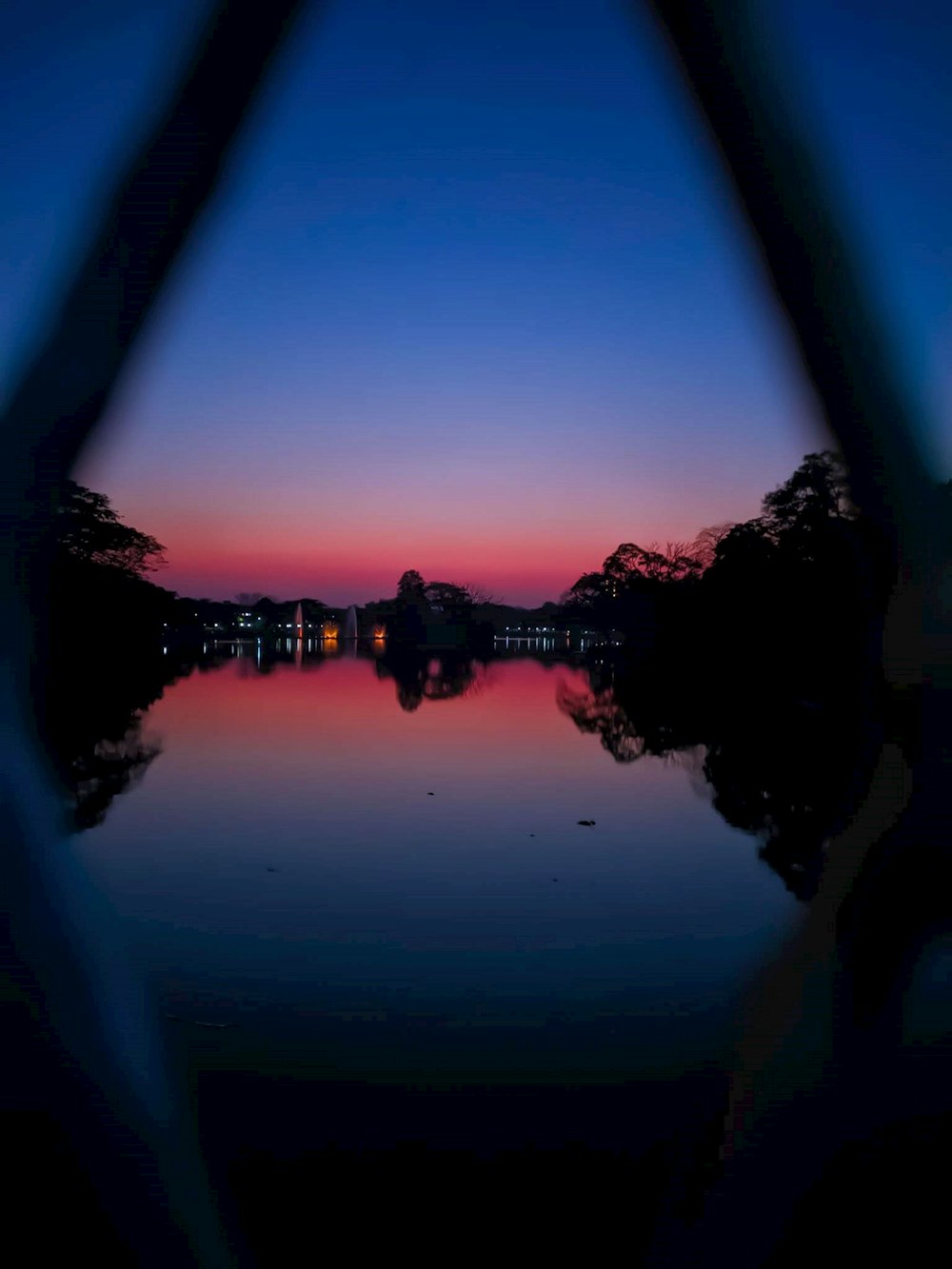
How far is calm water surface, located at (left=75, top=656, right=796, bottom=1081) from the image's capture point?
10.0ft

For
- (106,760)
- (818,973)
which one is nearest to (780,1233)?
(818,973)

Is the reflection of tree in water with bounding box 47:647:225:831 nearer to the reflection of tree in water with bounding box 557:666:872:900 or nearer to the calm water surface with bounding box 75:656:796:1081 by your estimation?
the calm water surface with bounding box 75:656:796:1081

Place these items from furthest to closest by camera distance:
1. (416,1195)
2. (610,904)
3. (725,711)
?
(725,711), (610,904), (416,1195)

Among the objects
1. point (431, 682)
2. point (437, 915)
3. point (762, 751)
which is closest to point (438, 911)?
point (437, 915)

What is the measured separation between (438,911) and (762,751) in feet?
22.6

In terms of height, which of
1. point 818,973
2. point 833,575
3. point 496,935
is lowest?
point 496,935

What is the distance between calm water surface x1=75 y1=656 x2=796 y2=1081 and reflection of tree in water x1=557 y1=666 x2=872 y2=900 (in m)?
0.28

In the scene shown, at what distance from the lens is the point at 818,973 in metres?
1.92

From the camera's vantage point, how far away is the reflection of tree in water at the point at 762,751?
627 cm

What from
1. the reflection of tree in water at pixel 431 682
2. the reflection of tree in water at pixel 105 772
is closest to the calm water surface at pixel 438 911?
the reflection of tree in water at pixel 105 772

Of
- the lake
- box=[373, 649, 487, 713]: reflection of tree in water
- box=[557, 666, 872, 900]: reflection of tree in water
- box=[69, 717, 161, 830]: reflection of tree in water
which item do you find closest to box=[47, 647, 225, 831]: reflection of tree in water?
box=[69, 717, 161, 830]: reflection of tree in water

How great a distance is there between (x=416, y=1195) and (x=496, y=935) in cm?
222

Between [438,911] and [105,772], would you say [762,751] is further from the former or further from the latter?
[105,772]

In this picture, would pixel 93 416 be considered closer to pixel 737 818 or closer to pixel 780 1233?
pixel 780 1233
